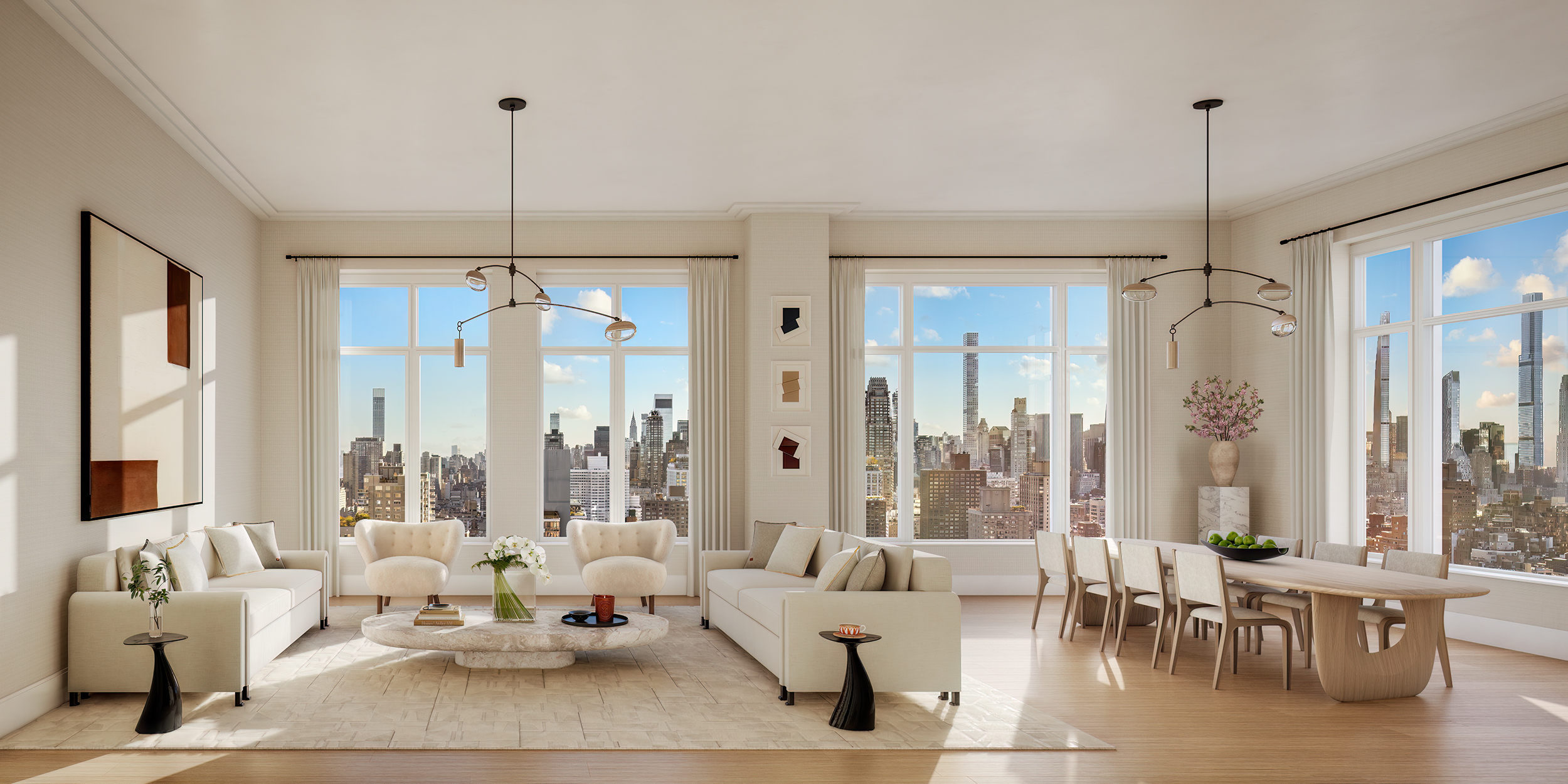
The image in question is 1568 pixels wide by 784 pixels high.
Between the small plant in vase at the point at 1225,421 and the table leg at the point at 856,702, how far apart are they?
5.00 metres

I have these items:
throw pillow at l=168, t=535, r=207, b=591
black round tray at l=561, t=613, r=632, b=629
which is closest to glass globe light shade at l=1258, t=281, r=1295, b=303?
black round tray at l=561, t=613, r=632, b=629

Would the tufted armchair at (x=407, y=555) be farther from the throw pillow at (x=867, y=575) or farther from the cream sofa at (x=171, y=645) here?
the throw pillow at (x=867, y=575)

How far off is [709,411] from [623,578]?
2012 mm

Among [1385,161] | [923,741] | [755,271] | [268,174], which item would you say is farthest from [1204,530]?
[268,174]

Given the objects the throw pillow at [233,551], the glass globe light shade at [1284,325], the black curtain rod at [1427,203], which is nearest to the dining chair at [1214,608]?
the glass globe light shade at [1284,325]

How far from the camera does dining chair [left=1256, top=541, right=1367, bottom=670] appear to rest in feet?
19.6

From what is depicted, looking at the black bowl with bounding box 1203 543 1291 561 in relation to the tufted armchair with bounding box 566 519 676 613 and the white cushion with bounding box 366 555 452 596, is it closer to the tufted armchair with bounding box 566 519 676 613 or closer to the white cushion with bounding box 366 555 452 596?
the tufted armchair with bounding box 566 519 676 613

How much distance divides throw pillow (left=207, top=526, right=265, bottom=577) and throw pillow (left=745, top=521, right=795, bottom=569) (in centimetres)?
355

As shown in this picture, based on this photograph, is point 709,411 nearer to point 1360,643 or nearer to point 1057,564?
point 1057,564

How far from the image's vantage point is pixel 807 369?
864cm

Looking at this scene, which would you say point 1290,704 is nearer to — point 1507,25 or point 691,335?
point 1507,25

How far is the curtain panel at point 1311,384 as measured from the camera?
25.7 feet

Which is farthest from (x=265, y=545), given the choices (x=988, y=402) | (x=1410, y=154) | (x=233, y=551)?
(x=1410, y=154)

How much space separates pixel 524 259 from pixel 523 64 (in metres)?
3.70
